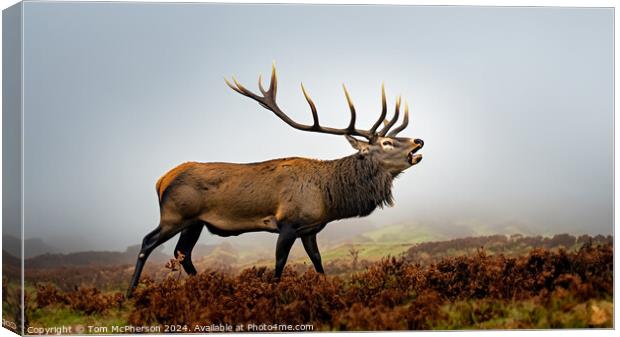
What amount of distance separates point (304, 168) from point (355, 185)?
1.67 ft

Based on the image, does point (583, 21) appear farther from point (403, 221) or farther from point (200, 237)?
A: point (200, 237)

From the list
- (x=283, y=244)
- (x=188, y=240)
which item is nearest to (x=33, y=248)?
(x=188, y=240)

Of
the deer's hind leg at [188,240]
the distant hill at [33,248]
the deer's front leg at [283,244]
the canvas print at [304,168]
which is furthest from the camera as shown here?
the deer's hind leg at [188,240]

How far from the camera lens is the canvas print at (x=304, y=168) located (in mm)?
12805

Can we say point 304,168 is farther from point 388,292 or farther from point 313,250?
point 388,292

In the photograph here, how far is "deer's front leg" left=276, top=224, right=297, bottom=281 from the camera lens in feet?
42.8

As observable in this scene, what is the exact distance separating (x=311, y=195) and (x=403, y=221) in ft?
3.09

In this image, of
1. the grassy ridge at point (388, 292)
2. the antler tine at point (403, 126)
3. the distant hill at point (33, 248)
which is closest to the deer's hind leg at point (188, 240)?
the grassy ridge at point (388, 292)

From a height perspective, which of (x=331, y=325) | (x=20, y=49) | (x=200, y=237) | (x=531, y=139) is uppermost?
(x=20, y=49)

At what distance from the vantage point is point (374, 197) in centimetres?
1329

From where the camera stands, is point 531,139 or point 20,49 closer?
point 20,49

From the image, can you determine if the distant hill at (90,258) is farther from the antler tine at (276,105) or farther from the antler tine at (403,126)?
the antler tine at (403,126)

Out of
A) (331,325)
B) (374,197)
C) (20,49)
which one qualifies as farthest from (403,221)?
(20,49)

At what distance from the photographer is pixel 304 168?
13.2 m
